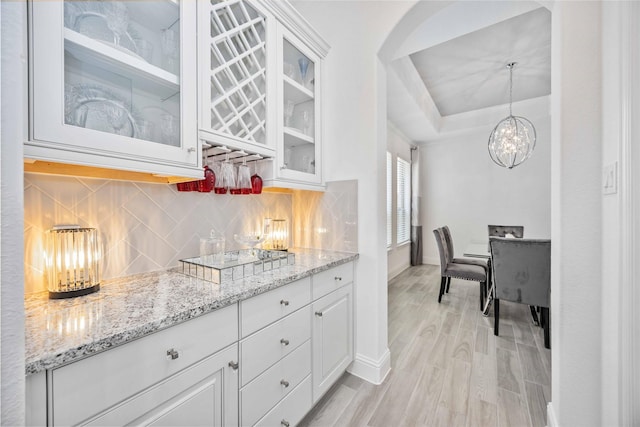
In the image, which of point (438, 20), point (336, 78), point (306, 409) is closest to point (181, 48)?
point (336, 78)

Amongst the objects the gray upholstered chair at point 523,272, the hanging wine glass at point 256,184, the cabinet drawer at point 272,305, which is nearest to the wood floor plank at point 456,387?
the gray upholstered chair at point 523,272

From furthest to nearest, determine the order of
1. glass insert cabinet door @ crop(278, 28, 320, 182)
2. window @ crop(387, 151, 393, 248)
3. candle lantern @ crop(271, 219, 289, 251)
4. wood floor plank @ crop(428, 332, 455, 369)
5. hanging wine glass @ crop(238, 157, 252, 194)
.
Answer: window @ crop(387, 151, 393, 248) < wood floor plank @ crop(428, 332, 455, 369) < candle lantern @ crop(271, 219, 289, 251) < glass insert cabinet door @ crop(278, 28, 320, 182) < hanging wine glass @ crop(238, 157, 252, 194)

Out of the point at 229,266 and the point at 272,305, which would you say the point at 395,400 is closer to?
the point at 272,305

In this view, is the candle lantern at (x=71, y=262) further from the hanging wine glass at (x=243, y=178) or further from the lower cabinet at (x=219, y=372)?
the hanging wine glass at (x=243, y=178)

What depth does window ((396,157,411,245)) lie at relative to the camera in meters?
4.89

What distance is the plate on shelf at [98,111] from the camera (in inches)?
34.0

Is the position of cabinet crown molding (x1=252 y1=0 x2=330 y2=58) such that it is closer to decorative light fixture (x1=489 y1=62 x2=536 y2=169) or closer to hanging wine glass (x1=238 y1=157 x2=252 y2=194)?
hanging wine glass (x1=238 y1=157 x2=252 y2=194)

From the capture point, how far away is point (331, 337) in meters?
1.64

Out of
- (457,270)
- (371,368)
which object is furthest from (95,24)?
(457,270)

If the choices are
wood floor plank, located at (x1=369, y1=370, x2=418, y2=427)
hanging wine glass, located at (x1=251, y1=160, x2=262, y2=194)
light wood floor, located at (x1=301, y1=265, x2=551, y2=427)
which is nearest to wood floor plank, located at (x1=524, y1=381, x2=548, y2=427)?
light wood floor, located at (x1=301, y1=265, x2=551, y2=427)

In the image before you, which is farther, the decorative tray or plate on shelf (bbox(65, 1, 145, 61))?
the decorative tray

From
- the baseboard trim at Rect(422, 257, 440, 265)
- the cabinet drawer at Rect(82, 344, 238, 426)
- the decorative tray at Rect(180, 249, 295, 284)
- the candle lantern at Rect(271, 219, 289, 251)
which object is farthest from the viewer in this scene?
the baseboard trim at Rect(422, 257, 440, 265)

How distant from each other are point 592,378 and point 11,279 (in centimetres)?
204

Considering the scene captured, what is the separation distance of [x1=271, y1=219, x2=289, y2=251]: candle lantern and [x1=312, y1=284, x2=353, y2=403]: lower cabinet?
0.56m
